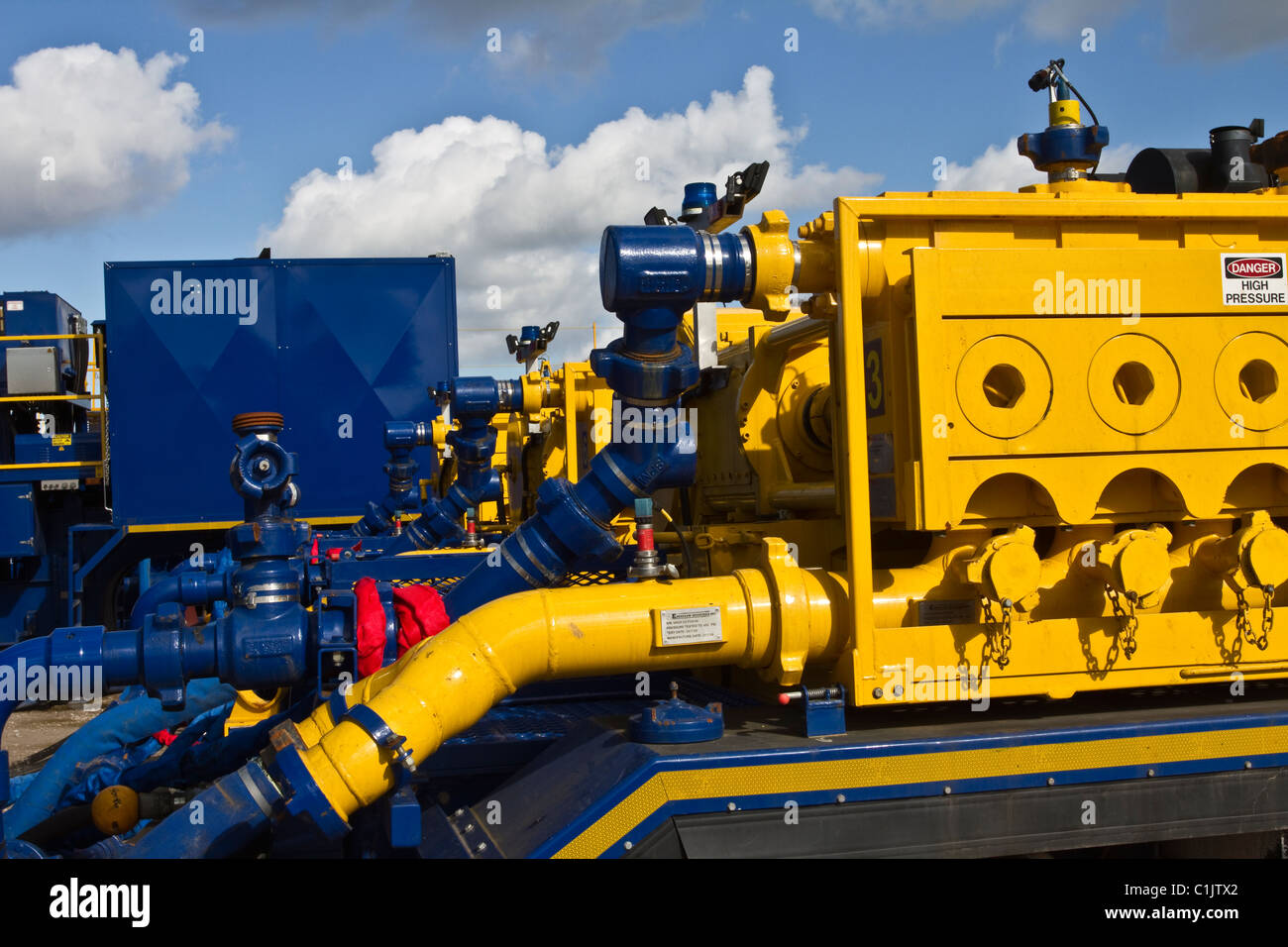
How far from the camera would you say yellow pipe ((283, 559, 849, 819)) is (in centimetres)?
319

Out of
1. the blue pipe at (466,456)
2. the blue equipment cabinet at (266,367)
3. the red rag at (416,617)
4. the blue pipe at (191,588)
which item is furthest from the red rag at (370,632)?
the blue equipment cabinet at (266,367)

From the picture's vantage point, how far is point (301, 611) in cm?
361

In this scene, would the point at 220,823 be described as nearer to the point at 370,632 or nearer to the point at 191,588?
the point at 370,632

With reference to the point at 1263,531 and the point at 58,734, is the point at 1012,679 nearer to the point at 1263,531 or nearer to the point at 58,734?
the point at 1263,531

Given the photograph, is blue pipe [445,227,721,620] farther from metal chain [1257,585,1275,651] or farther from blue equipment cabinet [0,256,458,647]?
blue equipment cabinet [0,256,458,647]

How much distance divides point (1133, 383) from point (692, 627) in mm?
1640

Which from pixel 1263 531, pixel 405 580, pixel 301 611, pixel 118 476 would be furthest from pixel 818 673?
pixel 118 476

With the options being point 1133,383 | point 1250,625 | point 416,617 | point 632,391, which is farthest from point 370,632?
point 1250,625

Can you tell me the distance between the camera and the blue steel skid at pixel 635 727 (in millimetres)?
3139

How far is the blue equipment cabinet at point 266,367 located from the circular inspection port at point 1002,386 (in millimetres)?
11015

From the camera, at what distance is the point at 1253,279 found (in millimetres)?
3574

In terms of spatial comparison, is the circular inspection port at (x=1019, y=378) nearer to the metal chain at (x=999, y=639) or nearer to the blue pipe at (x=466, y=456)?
the metal chain at (x=999, y=639)

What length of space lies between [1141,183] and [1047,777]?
2.45m
